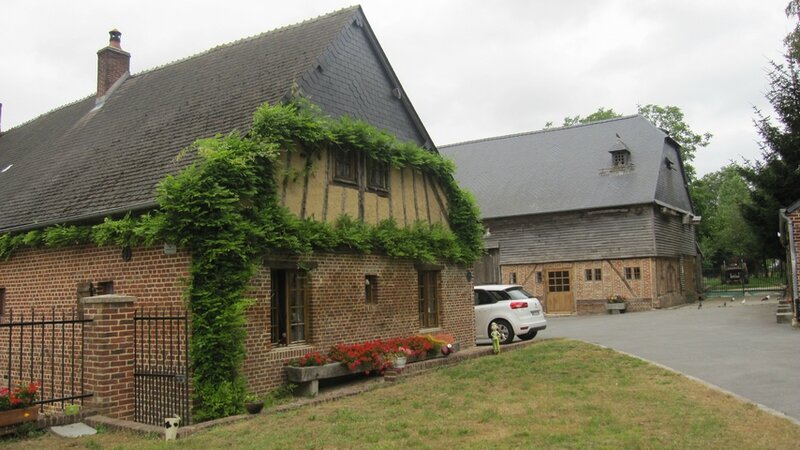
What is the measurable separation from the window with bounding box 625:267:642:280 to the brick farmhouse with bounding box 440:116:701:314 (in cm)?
5

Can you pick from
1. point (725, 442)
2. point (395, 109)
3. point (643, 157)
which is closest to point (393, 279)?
point (395, 109)

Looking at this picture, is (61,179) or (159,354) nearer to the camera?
(159,354)

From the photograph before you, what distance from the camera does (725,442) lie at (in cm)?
682

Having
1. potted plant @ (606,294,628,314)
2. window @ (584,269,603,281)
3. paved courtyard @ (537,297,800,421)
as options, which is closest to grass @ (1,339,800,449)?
paved courtyard @ (537,297,800,421)

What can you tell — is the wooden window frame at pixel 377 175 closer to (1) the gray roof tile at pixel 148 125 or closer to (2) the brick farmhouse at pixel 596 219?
(1) the gray roof tile at pixel 148 125

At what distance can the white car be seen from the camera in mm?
16750

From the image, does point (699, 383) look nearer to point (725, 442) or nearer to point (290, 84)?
point (725, 442)

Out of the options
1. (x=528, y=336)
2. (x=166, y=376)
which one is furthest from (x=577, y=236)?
(x=166, y=376)

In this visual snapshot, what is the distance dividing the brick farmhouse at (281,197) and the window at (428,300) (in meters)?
0.03

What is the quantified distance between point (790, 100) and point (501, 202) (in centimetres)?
1298

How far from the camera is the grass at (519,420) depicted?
716 centimetres

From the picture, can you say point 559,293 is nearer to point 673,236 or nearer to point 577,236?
point 577,236

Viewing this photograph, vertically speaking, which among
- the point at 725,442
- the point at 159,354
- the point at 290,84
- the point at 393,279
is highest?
the point at 290,84

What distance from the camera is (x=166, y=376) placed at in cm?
901
